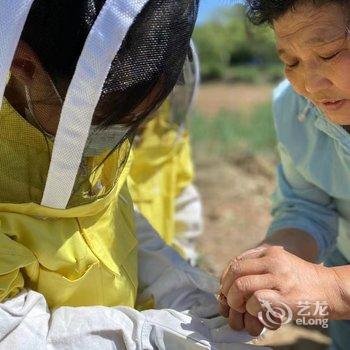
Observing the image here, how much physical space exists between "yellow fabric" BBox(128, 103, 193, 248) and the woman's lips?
1.36 m

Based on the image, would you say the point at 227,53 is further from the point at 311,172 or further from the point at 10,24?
the point at 10,24

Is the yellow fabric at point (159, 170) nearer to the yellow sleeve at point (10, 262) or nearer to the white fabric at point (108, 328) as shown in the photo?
the white fabric at point (108, 328)

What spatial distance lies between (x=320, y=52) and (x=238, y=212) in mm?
3098

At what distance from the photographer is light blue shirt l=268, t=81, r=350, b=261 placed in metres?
1.77

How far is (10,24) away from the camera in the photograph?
1125 mm

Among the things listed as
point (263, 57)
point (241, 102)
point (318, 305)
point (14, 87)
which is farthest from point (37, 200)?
point (263, 57)

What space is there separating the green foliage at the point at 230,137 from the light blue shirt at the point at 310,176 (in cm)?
386

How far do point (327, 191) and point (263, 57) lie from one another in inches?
694

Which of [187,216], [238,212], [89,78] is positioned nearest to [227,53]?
[238,212]

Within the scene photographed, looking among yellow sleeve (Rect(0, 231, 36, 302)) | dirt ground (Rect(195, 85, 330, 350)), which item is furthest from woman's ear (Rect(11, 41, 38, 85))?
dirt ground (Rect(195, 85, 330, 350))

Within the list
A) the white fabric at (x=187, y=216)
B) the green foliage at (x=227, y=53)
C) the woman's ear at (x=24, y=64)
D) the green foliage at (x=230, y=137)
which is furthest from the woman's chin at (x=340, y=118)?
the green foliage at (x=227, y=53)

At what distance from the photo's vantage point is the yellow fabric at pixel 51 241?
1.29 meters

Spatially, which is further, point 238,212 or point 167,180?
point 238,212

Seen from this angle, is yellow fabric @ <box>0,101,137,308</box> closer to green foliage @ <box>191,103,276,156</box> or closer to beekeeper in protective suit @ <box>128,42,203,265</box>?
beekeeper in protective suit @ <box>128,42,203,265</box>
